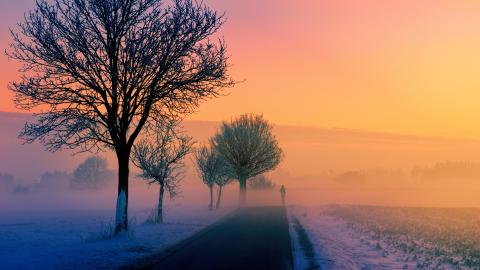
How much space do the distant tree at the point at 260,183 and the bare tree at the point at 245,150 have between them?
2162 cm

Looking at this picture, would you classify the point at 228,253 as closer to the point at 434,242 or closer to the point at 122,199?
the point at 122,199

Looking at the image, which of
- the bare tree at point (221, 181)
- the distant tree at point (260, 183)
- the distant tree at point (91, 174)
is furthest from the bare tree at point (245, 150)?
the distant tree at point (91, 174)

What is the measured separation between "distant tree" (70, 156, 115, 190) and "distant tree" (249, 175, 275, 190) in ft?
188

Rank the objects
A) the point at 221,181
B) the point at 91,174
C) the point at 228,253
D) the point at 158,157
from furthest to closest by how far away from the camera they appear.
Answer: the point at 91,174 → the point at 221,181 → the point at 158,157 → the point at 228,253

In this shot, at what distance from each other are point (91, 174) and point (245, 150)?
75.7m

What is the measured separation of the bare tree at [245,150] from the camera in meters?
64.2

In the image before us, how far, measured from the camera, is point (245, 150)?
64.1 metres

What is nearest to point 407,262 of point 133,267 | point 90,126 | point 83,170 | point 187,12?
point 133,267

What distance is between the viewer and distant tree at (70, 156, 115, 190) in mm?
125625

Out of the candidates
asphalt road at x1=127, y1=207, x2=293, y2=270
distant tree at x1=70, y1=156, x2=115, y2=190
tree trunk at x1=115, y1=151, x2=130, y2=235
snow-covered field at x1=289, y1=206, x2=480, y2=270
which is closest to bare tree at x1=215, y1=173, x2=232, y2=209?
snow-covered field at x1=289, y1=206, x2=480, y2=270

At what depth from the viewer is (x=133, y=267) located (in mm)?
14922

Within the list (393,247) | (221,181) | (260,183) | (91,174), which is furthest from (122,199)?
(91,174)

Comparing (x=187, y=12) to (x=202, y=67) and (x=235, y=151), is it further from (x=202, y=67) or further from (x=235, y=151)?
(x=235, y=151)

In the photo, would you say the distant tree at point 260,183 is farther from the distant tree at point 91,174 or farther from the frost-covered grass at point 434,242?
the distant tree at point 91,174
